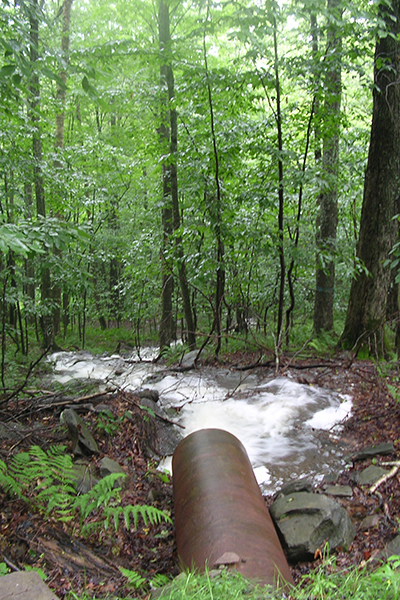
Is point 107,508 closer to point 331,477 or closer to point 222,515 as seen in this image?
point 222,515

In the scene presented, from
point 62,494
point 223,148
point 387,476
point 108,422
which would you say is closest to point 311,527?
point 387,476

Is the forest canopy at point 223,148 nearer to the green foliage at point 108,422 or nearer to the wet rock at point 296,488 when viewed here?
the green foliage at point 108,422

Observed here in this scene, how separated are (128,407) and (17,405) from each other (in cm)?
144

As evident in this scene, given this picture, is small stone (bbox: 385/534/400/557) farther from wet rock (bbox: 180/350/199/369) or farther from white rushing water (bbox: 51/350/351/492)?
wet rock (bbox: 180/350/199/369)

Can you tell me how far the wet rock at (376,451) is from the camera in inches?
163

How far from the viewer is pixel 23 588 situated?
5.77 ft

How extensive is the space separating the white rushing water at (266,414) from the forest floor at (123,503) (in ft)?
1.14

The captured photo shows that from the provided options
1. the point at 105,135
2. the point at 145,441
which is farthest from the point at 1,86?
the point at 105,135

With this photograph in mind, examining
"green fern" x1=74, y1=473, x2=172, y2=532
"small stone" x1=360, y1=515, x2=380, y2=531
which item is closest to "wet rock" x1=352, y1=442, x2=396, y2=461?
"small stone" x1=360, y1=515, x2=380, y2=531

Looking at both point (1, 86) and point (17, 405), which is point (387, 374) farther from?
point (1, 86)

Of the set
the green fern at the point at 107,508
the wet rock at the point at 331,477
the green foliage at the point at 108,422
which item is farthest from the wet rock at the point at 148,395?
the wet rock at the point at 331,477

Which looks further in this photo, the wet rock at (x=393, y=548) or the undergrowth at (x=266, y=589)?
the wet rock at (x=393, y=548)

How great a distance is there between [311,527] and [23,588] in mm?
2120

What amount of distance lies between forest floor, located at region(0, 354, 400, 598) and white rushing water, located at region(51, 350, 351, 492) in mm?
348
